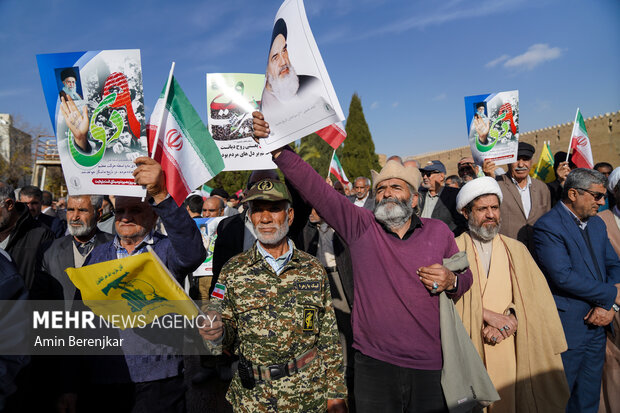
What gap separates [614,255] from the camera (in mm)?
3461

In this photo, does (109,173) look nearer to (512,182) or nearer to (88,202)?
(88,202)

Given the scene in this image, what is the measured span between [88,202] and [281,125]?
215 centimetres

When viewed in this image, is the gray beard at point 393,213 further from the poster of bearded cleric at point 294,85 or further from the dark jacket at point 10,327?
the dark jacket at point 10,327

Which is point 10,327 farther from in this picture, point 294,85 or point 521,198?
point 521,198

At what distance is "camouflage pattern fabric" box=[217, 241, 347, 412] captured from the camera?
2164 millimetres

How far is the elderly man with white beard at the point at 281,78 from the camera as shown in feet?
7.41

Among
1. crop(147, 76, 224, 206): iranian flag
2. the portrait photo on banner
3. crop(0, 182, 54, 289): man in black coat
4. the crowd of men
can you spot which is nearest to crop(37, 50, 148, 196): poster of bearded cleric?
the portrait photo on banner

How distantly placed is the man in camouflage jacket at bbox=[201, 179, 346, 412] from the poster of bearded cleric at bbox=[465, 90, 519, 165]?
3.33 metres

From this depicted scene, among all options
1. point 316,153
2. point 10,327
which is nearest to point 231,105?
point 10,327

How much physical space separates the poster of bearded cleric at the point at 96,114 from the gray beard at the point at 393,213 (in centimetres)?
162

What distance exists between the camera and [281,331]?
7.22 ft

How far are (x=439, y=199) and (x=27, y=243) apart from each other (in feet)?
15.3

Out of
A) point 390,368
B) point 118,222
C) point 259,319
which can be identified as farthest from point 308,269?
point 118,222

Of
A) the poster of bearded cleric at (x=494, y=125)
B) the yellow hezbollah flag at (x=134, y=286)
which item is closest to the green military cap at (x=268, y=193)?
the yellow hezbollah flag at (x=134, y=286)
